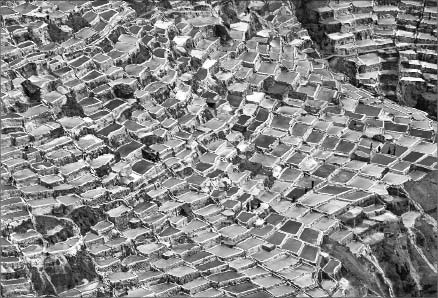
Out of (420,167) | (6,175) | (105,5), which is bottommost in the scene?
(420,167)

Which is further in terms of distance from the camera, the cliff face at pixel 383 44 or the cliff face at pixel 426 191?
the cliff face at pixel 383 44

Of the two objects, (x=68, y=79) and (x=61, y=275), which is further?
(x=68, y=79)

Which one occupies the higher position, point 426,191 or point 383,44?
point 383,44

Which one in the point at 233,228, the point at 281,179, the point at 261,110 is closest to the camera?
the point at 233,228

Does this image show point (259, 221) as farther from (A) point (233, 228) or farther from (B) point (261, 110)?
(B) point (261, 110)

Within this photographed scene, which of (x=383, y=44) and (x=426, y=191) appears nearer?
(x=426, y=191)

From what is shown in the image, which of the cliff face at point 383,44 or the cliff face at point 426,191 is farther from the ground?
the cliff face at point 383,44

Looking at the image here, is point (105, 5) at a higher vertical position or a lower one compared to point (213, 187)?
higher

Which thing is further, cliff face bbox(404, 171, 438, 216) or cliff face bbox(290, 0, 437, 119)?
cliff face bbox(290, 0, 437, 119)

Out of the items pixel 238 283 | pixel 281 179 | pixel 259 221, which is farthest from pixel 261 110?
pixel 238 283

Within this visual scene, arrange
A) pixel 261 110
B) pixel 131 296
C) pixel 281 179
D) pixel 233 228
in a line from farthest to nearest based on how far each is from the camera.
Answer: pixel 261 110
pixel 281 179
pixel 233 228
pixel 131 296

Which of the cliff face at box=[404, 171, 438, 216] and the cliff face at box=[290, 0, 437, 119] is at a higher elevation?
the cliff face at box=[290, 0, 437, 119]
